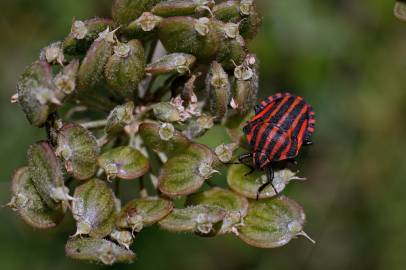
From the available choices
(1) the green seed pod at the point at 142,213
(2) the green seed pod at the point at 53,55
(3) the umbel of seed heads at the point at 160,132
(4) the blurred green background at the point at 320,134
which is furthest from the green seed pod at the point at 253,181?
(4) the blurred green background at the point at 320,134

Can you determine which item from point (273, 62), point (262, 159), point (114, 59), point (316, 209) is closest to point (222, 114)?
point (262, 159)

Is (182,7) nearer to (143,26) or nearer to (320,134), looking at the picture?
(143,26)

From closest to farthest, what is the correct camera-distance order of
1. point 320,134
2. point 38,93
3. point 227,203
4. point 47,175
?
point 38,93
point 47,175
point 227,203
point 320,134

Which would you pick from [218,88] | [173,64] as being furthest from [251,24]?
[173,64]

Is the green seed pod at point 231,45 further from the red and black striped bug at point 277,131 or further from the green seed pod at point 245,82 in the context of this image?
the red and black striped bug at point 277,131

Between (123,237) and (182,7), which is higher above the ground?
(182,7)

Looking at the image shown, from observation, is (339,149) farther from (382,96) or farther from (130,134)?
(130,134)

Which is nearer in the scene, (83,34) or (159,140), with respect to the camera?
(83,34)

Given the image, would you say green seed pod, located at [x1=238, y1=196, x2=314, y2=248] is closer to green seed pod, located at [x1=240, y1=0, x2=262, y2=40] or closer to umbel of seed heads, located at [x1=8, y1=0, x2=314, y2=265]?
umbel of seed heads, located at [x1=8, y1=0, x2=314, y2=265]
